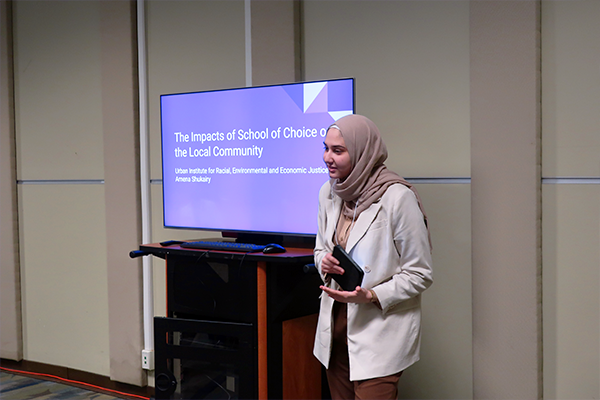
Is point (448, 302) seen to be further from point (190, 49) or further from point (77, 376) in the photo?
point (77, 376)

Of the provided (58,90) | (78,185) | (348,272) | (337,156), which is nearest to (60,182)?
(78,185)

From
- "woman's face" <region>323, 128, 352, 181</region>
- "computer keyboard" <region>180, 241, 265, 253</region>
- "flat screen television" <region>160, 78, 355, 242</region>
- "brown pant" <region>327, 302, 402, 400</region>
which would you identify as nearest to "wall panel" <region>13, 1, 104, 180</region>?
"flat screen television" <region>160, 78, 355, 242</region>

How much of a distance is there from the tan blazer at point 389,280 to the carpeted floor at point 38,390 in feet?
7.57

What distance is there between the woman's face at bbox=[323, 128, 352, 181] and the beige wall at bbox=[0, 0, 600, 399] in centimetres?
82

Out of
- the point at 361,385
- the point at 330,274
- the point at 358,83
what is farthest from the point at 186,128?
the point at 361,385

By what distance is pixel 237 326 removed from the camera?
2346 millimetres

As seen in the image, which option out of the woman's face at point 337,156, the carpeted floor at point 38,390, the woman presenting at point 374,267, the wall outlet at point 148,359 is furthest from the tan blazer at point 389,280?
the carpeted floor at point 38,390

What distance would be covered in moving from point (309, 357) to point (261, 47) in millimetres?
1679

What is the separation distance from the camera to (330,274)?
1.96m

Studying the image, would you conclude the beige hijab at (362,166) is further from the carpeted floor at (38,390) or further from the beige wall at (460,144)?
the carpeted floor at (38,390)

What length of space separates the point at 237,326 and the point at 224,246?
348 millimetres

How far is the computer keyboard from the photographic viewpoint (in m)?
2.34

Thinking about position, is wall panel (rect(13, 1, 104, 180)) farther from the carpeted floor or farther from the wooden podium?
the wooden podium

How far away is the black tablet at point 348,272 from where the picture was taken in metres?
1.85
